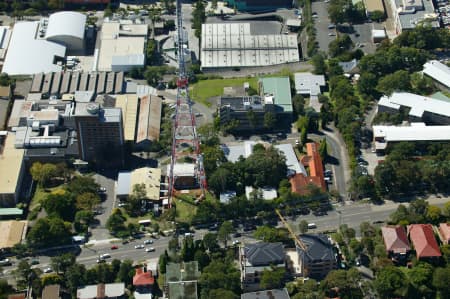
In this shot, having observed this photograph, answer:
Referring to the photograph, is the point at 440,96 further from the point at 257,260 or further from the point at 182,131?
the point at 257,260

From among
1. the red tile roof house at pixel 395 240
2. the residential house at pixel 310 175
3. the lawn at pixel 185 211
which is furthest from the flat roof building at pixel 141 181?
the red tile roof house at pixel 395 240

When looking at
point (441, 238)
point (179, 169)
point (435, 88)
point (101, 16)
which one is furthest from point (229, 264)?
point (101, 16)

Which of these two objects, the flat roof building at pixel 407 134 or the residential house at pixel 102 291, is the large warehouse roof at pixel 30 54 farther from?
the flat roof building at pixel 407 134

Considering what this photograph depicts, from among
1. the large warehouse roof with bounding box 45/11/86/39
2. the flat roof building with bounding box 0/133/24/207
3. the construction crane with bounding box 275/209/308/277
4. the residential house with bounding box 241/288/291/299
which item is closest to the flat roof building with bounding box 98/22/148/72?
the large warehouse roof with bounding box 45/11/86/39

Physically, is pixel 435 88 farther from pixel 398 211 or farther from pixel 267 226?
pixel 267 226

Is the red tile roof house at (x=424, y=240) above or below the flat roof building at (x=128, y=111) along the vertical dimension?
below

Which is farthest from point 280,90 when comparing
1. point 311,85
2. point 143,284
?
point 143,284

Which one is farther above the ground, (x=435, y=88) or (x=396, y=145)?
(x=435, y=88)
